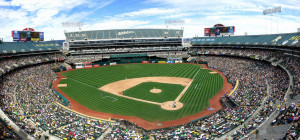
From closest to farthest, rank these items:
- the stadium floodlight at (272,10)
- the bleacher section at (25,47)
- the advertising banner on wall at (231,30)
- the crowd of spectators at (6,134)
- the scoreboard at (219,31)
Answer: the crowd of spectators at (6,134)
the bleacher section at (25,47)
the stadium floodlight at (272,10)
the advertising banner on wall at (231,30)
the scoreboard at (219,31)

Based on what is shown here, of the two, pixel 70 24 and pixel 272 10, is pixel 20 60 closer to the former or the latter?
pixel 70 24

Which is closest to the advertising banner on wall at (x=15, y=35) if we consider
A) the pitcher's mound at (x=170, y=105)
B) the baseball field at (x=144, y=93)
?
the baseball field at (x=144, y=93)

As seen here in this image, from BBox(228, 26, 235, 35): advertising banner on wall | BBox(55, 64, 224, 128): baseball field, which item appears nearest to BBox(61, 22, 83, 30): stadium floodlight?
BBox(55, 64, 224, 128): baseball field

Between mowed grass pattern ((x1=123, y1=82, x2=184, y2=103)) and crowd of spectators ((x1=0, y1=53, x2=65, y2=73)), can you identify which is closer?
mowed grass pattern ((x1=123, y1=82, x2=184, y2=103))

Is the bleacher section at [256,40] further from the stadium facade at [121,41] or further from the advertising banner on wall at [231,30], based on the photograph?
the stadium facade at [121,41]

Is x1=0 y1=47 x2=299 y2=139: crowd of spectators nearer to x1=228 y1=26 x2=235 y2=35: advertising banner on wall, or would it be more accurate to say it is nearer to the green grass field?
the green grass field

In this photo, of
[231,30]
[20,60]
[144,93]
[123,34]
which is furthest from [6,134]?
[231,30]

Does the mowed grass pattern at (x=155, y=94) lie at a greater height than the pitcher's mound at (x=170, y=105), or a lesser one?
greater
